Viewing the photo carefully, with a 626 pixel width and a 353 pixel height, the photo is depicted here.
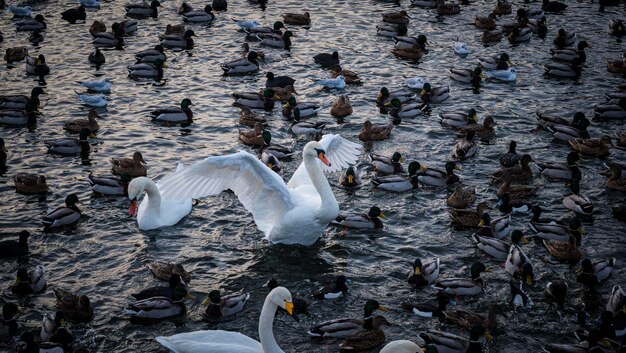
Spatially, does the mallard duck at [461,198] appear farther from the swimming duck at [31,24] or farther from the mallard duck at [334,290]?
the swimming duck at [31,24]

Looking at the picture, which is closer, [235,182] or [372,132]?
[235,182]

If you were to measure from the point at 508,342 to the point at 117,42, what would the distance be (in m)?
17.7

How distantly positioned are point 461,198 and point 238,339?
24.0 feet

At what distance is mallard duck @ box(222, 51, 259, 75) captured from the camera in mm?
24734

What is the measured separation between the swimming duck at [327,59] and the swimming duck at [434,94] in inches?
133

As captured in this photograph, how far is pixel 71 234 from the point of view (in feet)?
54.2

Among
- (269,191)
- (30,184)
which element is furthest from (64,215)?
(269,191)

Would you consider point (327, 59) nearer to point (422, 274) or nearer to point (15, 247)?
point (422, 274)

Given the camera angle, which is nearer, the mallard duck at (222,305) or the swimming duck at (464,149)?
the mallard duck at (222,305)

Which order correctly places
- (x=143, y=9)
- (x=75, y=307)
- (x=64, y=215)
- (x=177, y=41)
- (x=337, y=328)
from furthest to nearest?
(x=143, y=9) → (x=177, y=41) → (x=64, y=215) → (x=75, y=307) → (x=337, y=328)

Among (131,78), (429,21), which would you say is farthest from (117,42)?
(429,21)

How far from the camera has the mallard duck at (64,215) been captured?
54.4 ft

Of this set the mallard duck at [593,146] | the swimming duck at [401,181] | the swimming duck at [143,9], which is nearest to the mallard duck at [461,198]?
the swimming duck at [401,181]

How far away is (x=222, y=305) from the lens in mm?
13969
